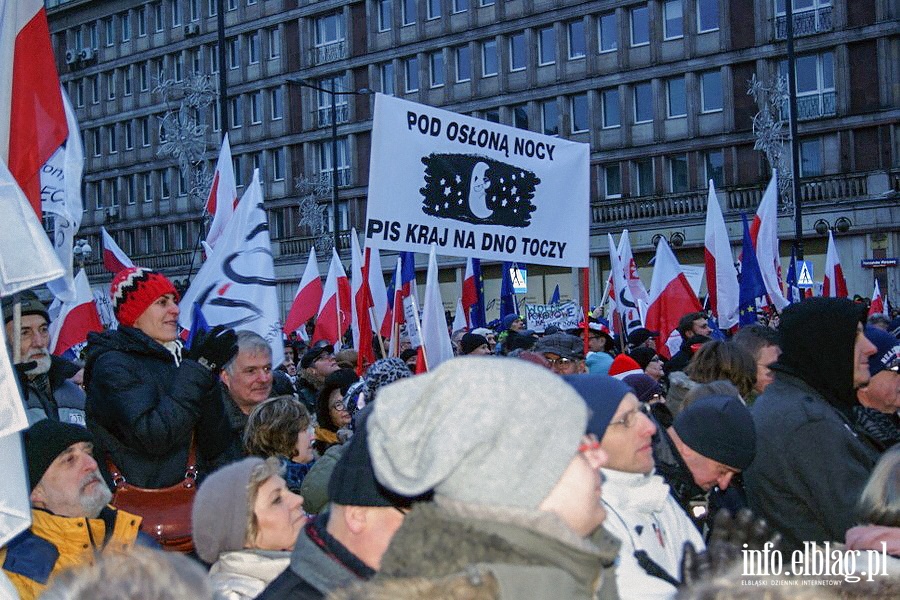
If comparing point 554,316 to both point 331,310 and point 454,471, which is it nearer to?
point 331,310

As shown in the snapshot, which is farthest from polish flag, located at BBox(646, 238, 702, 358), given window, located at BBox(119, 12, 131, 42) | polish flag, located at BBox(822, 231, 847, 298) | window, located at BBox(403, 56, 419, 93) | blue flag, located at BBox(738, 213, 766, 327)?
window, located at BBox(119, 12, 131, 42)

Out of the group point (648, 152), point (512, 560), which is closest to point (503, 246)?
point (512, 560)

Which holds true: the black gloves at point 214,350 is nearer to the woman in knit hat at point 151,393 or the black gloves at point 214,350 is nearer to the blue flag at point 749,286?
the woman in knit hat at point 151,393

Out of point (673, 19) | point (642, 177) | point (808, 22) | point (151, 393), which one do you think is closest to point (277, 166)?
point (642, 177)

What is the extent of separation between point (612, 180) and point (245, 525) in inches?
1520

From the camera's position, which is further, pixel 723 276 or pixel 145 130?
pixel 145 130

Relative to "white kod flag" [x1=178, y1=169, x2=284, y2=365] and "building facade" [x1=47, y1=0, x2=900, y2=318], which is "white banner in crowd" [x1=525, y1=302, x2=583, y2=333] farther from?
"building facade" [x1=47, y1=0, x2=900, y2=318]

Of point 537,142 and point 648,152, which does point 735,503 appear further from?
point 648,152

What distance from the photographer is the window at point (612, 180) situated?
41.2 m

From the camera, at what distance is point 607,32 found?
41.3 meters

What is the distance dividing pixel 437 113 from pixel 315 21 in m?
44.4

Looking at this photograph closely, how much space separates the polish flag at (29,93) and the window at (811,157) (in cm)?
3398

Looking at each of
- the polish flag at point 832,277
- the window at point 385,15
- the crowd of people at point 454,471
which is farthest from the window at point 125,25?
the crowd of people at point 454,471

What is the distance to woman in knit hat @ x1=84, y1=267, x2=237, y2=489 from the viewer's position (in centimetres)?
481
